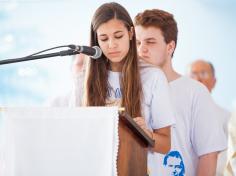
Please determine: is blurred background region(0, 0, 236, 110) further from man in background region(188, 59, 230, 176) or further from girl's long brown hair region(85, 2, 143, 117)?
girl's long brown hair region(85, 2, 143, 117)

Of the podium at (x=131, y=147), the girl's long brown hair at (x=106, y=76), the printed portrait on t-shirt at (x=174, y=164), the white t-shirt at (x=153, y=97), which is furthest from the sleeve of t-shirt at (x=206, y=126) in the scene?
the podium at (x=131, y=147)

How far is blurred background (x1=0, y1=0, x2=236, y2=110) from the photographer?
4090 mm

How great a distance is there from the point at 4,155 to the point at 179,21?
2.01 metres

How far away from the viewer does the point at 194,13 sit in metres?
4.20

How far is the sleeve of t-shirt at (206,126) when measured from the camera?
13.0 ft

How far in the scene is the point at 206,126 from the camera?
158 inches

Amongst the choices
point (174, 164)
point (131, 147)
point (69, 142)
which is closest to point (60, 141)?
point (69, 142)

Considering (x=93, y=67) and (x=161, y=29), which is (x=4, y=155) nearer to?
(x=93, y=67)

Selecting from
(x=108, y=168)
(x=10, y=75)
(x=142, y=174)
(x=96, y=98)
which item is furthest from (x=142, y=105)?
(x=10, y=75)

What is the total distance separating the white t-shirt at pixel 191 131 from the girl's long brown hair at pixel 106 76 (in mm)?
764

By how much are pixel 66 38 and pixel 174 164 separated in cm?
141

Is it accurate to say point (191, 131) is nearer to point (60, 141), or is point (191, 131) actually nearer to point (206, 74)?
point (206, 74)

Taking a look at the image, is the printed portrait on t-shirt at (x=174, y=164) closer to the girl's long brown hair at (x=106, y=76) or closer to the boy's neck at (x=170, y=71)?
the boy's neck at (x=170, y=71)

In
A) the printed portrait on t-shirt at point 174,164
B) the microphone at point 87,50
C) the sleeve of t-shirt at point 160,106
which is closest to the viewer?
the microphone at point 87,50
